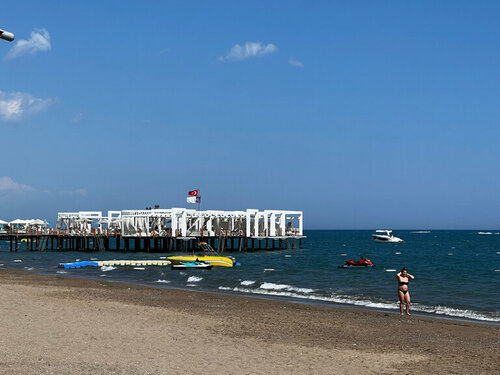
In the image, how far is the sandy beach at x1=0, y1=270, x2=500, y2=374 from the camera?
1196 cm

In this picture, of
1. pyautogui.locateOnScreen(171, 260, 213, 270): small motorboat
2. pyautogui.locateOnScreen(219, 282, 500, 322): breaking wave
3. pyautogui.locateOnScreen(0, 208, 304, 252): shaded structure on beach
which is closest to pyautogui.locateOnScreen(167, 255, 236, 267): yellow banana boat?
pyautogui.locateOnScreen(171, 260, 213, 270): small motorboat

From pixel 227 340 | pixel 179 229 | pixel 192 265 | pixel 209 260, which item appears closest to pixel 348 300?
pixel 227 340

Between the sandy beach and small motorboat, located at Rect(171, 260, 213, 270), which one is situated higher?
A: the sandy beach

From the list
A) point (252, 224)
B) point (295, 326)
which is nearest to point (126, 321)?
point (295, 326)

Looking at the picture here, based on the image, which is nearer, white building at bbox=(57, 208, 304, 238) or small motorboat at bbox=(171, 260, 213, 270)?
small motorboat at bbox=(171, 260, 213, 270)

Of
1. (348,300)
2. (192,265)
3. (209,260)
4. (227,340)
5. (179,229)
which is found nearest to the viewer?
(227,340)

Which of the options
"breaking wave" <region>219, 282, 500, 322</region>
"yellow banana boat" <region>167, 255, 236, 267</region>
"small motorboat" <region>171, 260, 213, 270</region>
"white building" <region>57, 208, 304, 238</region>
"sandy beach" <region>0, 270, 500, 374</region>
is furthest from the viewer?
"white building" <region>57, 208, 304, 238</region>

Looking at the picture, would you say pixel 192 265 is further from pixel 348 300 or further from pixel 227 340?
pixel 227 340

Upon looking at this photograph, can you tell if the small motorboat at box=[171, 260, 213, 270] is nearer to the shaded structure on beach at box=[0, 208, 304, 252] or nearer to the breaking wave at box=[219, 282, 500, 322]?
the breaking wave at box=[219, 282, 500, 322]

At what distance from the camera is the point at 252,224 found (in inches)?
3310

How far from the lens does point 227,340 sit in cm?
1517

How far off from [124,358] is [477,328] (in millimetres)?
12166

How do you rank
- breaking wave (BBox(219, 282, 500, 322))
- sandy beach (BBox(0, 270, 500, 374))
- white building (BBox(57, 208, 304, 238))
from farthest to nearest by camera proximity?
1. white building (BBox(57, 208, 304, 238))
2. breaking wave (BBox(219, 282, 500, 322))
3. sandy beach (BBox(0, 270, 500, 374))

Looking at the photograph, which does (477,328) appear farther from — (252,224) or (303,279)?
(252,224)
